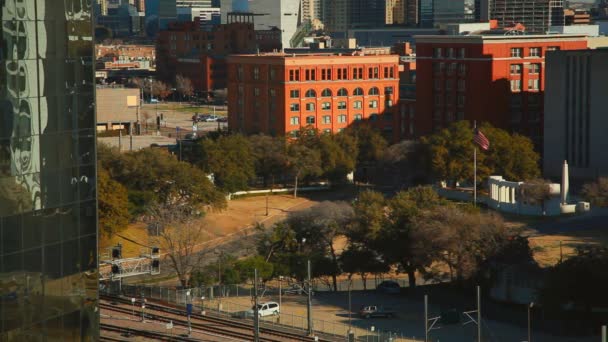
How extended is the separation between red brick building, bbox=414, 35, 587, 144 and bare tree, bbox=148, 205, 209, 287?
3396 cm

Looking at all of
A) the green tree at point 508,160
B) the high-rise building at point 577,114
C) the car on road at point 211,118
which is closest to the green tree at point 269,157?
the green tree at point 508,160

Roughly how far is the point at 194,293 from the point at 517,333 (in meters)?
15.2

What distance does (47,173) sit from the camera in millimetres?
22641

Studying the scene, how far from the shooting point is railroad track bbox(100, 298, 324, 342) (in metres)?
49.2

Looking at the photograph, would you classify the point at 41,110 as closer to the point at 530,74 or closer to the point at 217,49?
the point at 530,74

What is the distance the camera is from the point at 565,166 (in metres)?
82.6

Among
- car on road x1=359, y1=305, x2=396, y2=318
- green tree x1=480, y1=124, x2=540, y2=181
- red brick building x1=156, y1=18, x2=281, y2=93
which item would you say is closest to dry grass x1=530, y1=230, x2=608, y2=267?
car on road x1=359, y1=305, x2=396, y2=318

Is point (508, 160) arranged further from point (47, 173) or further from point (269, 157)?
point (47, 173)

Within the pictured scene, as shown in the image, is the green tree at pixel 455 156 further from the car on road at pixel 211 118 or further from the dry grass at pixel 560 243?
the car on road at pixel 211 118

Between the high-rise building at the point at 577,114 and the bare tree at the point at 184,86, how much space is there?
312ft

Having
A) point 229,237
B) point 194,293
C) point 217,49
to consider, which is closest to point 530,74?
point 229,237

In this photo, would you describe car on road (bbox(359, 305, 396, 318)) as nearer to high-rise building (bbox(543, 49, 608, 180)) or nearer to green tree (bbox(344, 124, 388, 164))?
high-rise building (bbox(543, 49, 608, 180))

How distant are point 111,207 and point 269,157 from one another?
2637 cm

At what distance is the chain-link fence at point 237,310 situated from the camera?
50562mm
